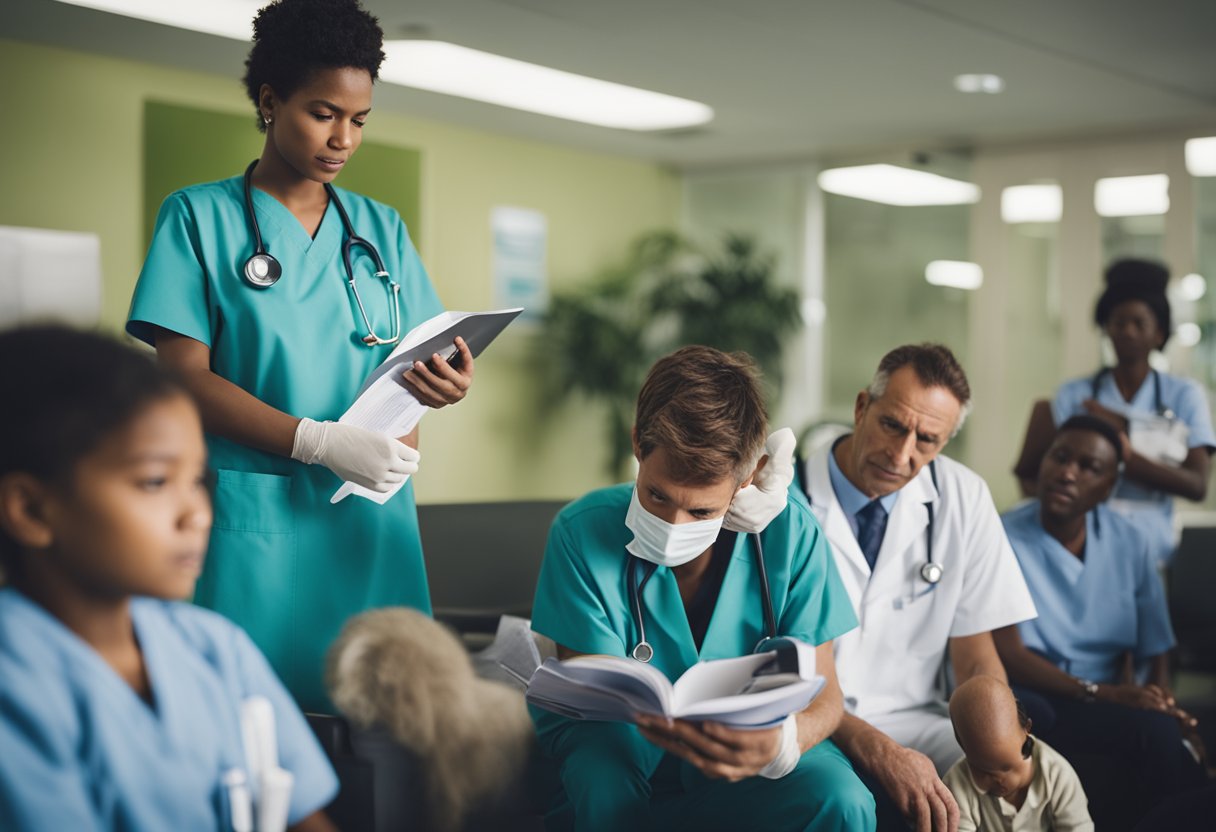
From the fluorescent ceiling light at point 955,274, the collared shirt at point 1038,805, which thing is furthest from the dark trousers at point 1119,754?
the fluorescent ceiling light at point 955,274

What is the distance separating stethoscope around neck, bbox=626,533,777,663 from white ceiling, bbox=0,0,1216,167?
8.96ft

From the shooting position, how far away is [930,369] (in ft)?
7.58

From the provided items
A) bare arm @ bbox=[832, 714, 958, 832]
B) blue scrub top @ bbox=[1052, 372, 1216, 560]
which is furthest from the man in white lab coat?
blue scrub top @ bbox=[1052, 372, 1216, 560]

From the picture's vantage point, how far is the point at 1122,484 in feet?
12.1

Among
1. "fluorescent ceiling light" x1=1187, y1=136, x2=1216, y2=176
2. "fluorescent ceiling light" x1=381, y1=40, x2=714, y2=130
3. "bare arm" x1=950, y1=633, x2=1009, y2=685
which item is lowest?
"bare arm" x1=950, y1=633, x2=1009, y2=685

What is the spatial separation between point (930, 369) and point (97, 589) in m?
1.61

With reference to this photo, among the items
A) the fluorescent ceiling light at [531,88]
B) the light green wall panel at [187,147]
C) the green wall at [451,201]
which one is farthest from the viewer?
the light green wall panel at [187,147]

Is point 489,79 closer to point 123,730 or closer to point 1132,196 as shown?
point 1132,196

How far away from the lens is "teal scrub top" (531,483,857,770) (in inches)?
71.7

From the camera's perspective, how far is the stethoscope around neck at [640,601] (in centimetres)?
182

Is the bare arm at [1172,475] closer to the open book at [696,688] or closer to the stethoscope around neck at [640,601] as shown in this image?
the stethoscope around neck at [640,601]

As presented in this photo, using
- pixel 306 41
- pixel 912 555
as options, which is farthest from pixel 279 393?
pixel 912 555

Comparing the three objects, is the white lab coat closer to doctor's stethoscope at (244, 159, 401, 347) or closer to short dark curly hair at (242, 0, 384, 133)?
doctor's stethoscope at (244, 159, 401, 347)

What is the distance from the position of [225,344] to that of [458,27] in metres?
2.97
